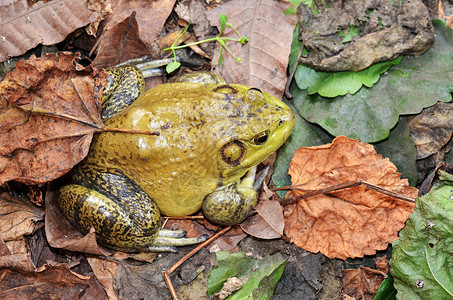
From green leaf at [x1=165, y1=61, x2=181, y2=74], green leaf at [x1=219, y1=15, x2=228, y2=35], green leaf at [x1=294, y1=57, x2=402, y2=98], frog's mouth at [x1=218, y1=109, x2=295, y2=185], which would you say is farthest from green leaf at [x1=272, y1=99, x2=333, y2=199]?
green leaf at [x1=165, y1=61, x2=181, y2=74]

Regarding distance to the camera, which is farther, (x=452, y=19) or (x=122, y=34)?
(x=452, y=19)

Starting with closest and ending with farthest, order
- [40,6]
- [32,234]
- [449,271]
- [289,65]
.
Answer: [449,271] → [32,234] → [40,6] → [289,65]

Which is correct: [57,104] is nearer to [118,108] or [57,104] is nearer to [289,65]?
[118,108]

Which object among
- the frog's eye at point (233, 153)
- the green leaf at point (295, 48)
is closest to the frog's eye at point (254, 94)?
the frog's eye at point (233, 153)

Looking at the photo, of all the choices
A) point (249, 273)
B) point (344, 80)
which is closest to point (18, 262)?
point (249, 273)

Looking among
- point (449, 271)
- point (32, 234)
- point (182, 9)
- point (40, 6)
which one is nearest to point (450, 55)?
point (449, 271)

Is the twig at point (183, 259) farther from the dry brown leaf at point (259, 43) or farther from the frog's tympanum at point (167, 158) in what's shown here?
the dry brown leaf at point (259, 43)
